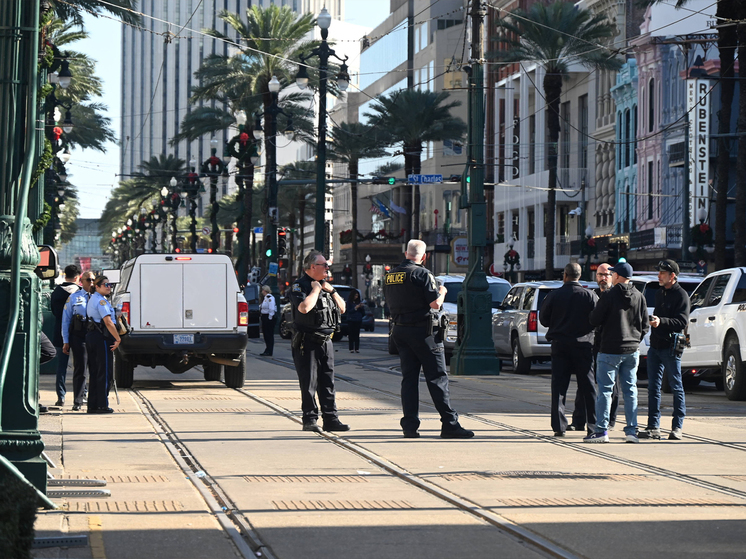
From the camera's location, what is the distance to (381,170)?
9206 cm

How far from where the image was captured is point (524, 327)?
2547 cm

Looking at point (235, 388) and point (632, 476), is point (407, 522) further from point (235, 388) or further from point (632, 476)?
point (235, 388)

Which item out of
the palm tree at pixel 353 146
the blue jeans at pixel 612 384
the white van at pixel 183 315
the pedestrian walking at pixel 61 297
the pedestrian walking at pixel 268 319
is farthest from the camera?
the palm tree at pixel 353 146

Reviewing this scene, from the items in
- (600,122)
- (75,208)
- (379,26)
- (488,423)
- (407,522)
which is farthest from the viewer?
(75,208)

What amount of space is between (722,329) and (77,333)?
927 cm

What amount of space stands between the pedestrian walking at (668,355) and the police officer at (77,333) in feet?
23.1

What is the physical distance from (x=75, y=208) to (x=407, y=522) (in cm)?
14987

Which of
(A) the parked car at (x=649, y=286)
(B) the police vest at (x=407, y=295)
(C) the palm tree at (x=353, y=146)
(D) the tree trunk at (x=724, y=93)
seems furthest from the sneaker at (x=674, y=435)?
(C) the palm tree at (x=353, y=146)

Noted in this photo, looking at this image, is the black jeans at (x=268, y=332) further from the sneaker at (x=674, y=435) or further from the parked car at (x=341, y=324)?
the sneaker at (x=674, y=435)

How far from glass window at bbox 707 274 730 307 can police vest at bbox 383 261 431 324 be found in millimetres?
8354

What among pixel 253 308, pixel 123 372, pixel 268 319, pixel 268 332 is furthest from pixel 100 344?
pixel 253 308

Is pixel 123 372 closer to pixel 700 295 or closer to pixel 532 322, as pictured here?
pixel 532 322

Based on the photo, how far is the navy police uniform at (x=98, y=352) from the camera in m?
16.0

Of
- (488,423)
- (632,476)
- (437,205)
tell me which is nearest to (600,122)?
(437,205)
